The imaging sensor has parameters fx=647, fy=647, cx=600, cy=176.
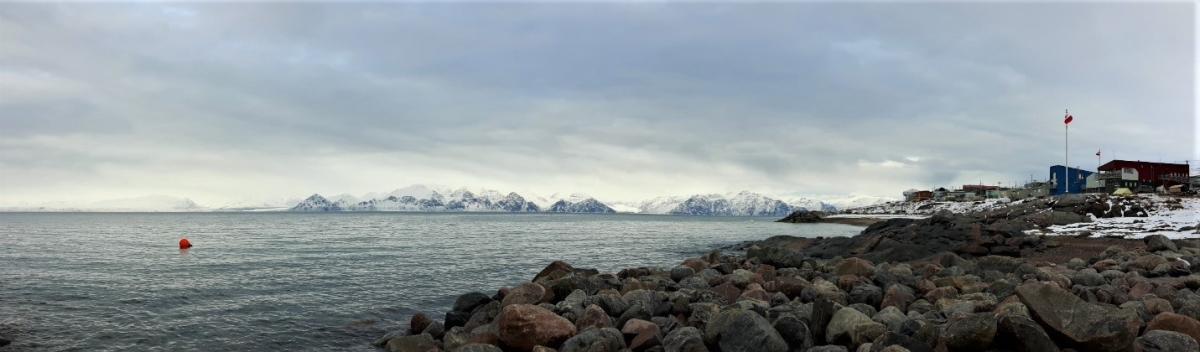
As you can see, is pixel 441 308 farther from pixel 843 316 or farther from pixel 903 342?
pixel 903 342

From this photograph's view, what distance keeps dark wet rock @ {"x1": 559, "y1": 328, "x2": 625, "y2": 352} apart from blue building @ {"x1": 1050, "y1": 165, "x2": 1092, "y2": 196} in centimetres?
10222

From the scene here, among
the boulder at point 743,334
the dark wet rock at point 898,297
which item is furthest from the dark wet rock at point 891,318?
the boulder at point 743,334

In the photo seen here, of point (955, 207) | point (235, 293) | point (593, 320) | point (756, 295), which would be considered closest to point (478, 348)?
point (593, 320)

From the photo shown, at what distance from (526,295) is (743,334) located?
6.08m

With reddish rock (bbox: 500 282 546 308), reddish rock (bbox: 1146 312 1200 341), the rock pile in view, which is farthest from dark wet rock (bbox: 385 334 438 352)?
reddish rock (bbox: 1146 312 1200 341)

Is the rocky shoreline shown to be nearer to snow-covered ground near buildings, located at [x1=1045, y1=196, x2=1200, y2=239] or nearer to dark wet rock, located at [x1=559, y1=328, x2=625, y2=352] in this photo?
dark wet rock, located at [x1=559, y1=328, x2=625, y2=352]

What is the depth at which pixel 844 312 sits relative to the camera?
9438mm

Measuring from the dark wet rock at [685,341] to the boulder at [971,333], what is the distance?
9.85 ft

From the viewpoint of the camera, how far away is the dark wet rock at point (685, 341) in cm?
885

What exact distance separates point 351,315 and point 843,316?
38.6 ft

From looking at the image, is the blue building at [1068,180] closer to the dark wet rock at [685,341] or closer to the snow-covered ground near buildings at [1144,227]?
the snow-covered ground near buildings at [1144,227]

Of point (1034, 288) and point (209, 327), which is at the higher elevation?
point (1034, 288)

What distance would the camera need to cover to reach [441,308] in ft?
57.1

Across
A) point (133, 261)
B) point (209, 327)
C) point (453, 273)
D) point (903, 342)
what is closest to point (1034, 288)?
point (903, 342)
